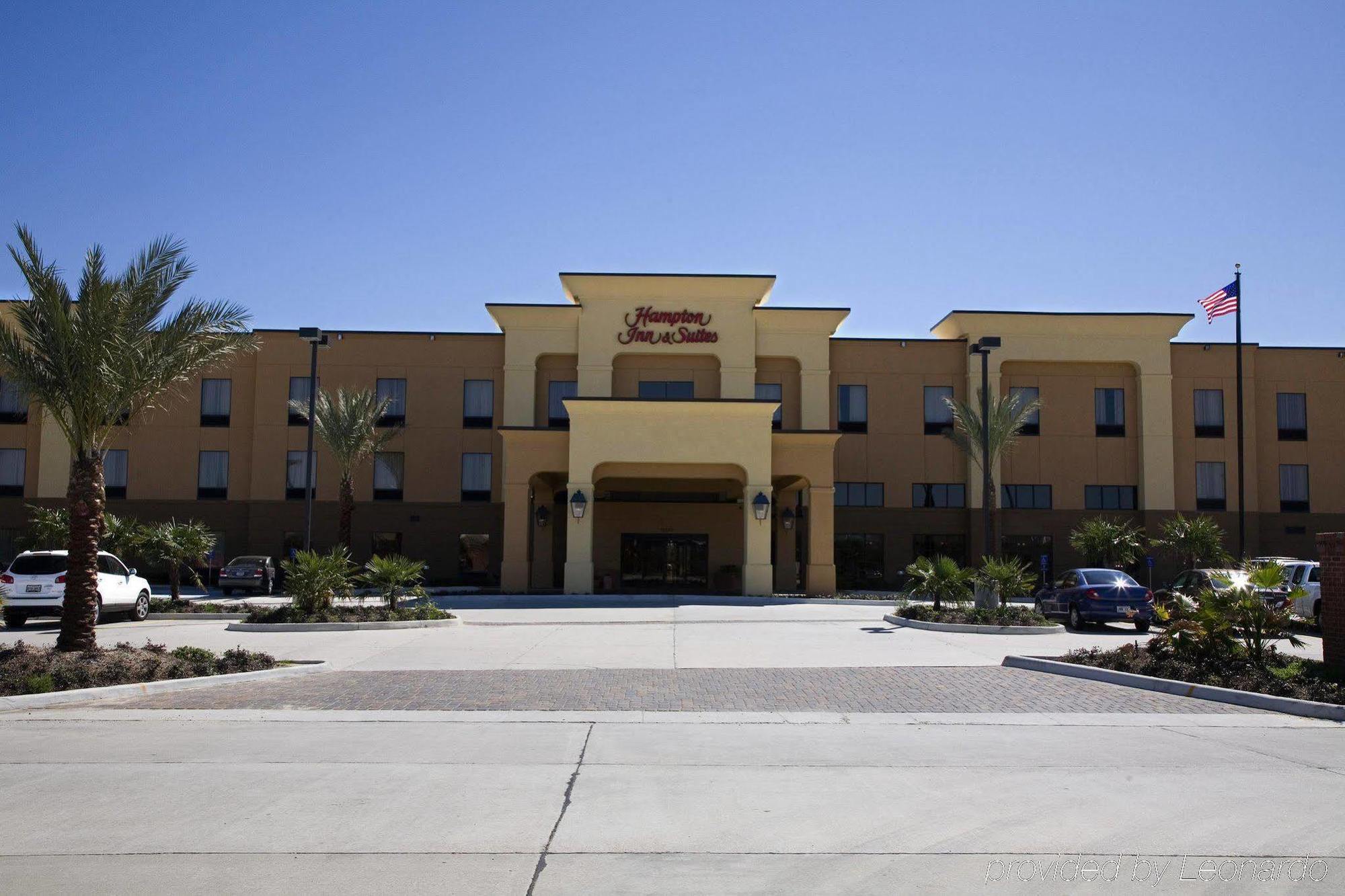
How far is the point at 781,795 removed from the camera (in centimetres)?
815

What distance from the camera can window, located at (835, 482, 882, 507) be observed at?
4222 centimetres

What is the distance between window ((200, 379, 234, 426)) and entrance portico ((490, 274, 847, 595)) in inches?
442

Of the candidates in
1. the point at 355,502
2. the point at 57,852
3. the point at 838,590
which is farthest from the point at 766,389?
the point at 57,852

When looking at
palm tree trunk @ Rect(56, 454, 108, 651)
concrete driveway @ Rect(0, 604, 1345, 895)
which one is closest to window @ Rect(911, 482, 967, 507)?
concrete driveway @ Rect(0, 604, 1345, 895)

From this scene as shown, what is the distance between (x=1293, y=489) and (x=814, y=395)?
1956 centimetres

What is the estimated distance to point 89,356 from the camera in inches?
595

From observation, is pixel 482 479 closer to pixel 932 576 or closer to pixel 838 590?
pixel 838 590

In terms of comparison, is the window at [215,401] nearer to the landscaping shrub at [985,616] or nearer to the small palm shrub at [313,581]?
the small palm shrub at [313,581]

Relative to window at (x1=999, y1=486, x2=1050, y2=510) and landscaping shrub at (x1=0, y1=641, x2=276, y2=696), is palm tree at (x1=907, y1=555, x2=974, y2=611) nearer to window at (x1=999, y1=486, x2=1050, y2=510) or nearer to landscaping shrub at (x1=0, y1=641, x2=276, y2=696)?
landscaping shrub at (x1=0, y1=641, x2=276, y2=696)

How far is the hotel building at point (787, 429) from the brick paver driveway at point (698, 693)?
81.9 feet

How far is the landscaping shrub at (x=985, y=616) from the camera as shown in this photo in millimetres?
23188

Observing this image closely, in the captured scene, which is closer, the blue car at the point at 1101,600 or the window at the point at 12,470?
the blue car at the point at 1101,600

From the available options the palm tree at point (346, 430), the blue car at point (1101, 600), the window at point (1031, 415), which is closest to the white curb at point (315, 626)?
the palm tree at point (346, 430)

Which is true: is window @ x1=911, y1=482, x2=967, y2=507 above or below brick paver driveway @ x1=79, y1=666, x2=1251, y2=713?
above
